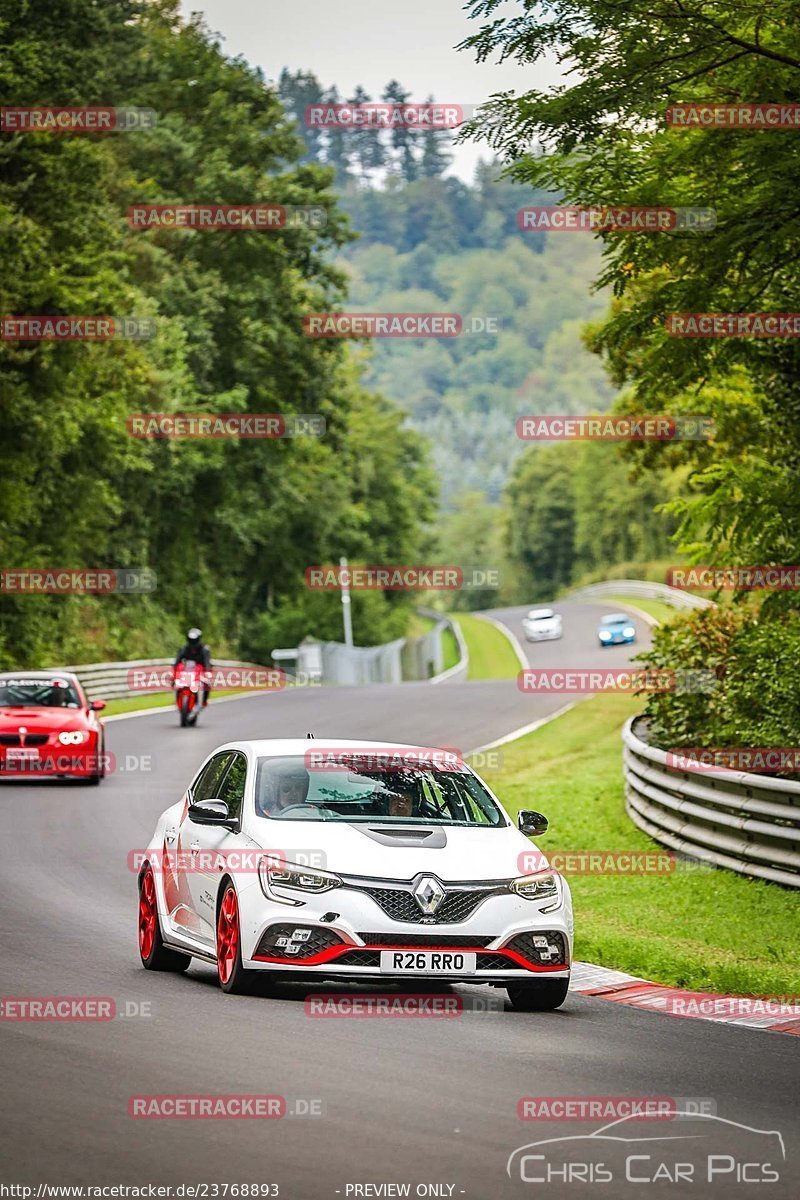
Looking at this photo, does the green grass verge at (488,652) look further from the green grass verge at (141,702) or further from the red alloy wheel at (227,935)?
the red alloy wheel at (227,935)

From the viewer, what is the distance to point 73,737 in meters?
25.8

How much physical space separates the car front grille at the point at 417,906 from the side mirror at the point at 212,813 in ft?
3.88

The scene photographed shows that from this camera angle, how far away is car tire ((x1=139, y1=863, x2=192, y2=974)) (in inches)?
452

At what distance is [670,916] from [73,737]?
42.9 ft

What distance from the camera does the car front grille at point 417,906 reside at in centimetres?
991

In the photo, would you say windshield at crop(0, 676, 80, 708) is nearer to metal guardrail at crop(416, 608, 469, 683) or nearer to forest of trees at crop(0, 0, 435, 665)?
forest of trees at crop(0, 0, 435, 665)

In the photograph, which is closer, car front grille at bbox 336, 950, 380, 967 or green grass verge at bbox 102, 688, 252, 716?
car front grille at bbox 336, 950, 380, 967

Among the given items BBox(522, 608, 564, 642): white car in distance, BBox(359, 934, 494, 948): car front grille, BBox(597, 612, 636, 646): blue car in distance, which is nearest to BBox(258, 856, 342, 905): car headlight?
BBox(359, 934, 494, 948): car front grille

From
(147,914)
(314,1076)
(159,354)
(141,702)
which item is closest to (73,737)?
(147,914)

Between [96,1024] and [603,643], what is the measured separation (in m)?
72.9

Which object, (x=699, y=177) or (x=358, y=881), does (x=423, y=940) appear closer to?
(x=358, y=881)

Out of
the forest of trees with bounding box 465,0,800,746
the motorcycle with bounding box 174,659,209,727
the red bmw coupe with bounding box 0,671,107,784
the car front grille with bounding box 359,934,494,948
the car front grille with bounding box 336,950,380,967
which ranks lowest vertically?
the motorcycle with bounding box 174,659,209,727

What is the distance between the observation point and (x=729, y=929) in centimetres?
1389

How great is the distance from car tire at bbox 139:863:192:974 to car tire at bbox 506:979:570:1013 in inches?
88.8
